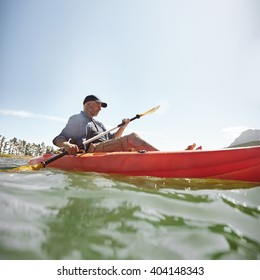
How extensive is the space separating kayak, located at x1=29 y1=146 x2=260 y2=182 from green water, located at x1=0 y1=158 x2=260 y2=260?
0.54 m

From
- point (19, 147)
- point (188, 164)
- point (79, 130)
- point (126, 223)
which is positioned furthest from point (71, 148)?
point (19, 147)

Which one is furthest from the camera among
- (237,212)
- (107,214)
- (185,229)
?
(237,212)

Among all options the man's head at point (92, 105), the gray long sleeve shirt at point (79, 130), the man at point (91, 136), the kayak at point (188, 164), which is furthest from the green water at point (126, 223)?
the man's head at point (92, 105)

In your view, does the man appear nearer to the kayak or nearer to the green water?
the kayak

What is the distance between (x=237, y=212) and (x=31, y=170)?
3.88m

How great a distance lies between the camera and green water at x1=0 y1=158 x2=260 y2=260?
1625 millimetres

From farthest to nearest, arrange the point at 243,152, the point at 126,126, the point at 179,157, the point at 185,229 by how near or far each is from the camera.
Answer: the point at 126,126
the point at 179,157
the point at 243,152
the point at 185,229

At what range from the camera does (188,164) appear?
366 cm

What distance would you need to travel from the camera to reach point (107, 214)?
2.09 metres

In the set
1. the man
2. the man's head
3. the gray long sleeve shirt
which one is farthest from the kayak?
the man's head

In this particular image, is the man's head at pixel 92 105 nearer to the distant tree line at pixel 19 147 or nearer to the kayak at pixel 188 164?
the kayak at pixel 188 164

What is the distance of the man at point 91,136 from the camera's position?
15.3 ft
